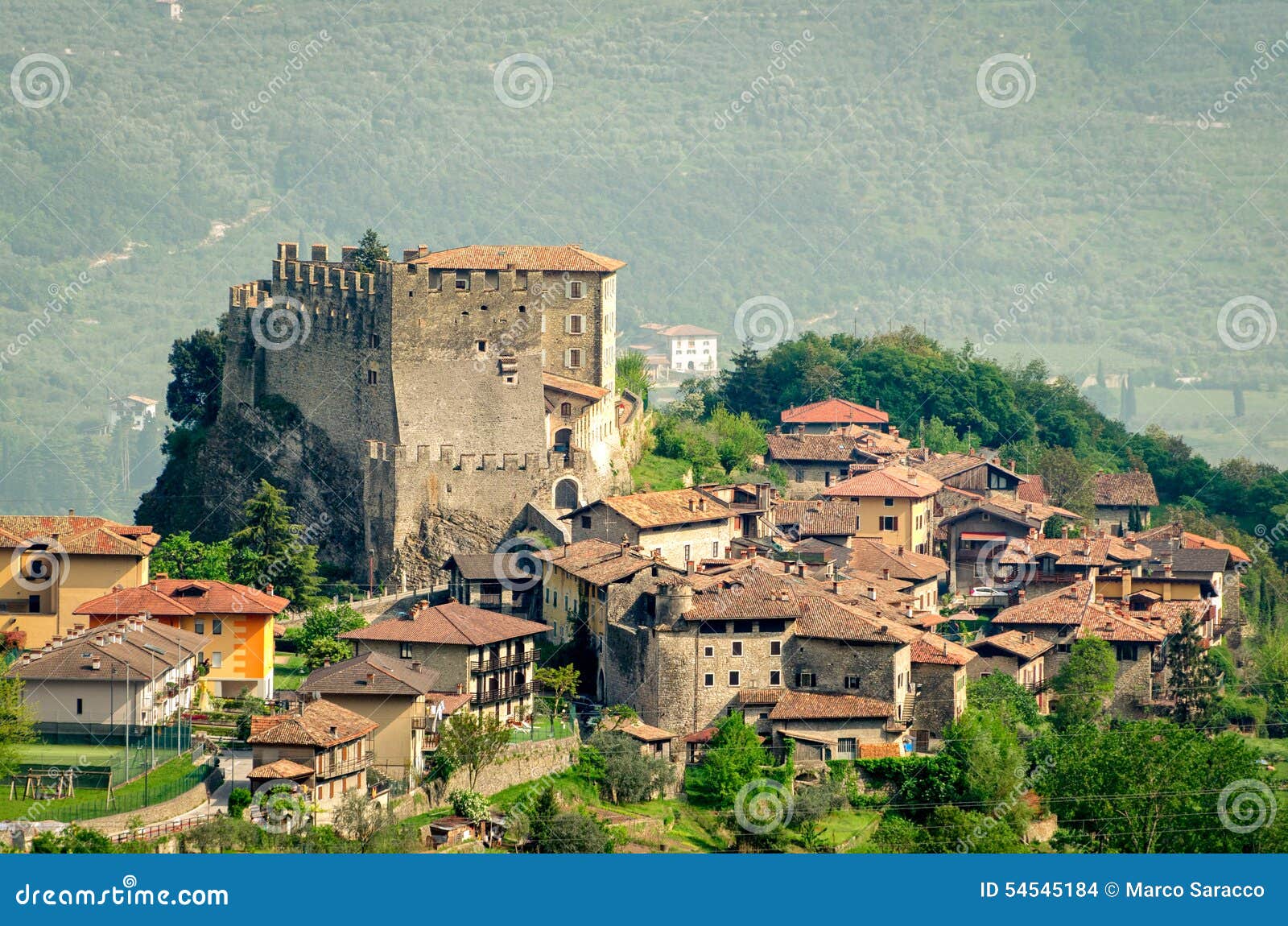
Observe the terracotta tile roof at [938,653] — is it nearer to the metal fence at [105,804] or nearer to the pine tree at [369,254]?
the metal fence at [105,804]

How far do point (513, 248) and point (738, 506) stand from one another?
11.9 meters

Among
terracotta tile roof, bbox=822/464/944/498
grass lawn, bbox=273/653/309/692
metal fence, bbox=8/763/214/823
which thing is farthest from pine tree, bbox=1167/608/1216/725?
metal fence, bbox=8/763/214/823

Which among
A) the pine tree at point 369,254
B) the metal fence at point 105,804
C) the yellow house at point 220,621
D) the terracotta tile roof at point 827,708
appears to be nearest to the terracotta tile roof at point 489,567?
the yellow house at point 220,621

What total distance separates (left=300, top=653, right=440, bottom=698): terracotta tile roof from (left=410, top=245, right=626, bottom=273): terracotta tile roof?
2263cm

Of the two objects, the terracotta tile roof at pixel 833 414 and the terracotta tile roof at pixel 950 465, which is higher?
the terracotta tile roof at pixel 833 414

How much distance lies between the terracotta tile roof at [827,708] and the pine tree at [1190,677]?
1252cm

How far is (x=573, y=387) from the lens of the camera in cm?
8394

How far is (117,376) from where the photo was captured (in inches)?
7731

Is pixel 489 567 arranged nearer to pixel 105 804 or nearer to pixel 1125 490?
pixel 105 804

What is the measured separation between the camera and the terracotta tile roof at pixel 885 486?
8569cm

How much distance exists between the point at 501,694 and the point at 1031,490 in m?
36.6

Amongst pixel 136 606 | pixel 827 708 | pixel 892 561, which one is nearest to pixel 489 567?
pixel 136 606

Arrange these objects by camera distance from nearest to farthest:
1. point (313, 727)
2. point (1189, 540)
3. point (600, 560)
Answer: point (313, 727) → point (600, 560) → point (1189, 540)

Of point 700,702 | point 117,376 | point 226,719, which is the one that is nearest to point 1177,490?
point 700,702
